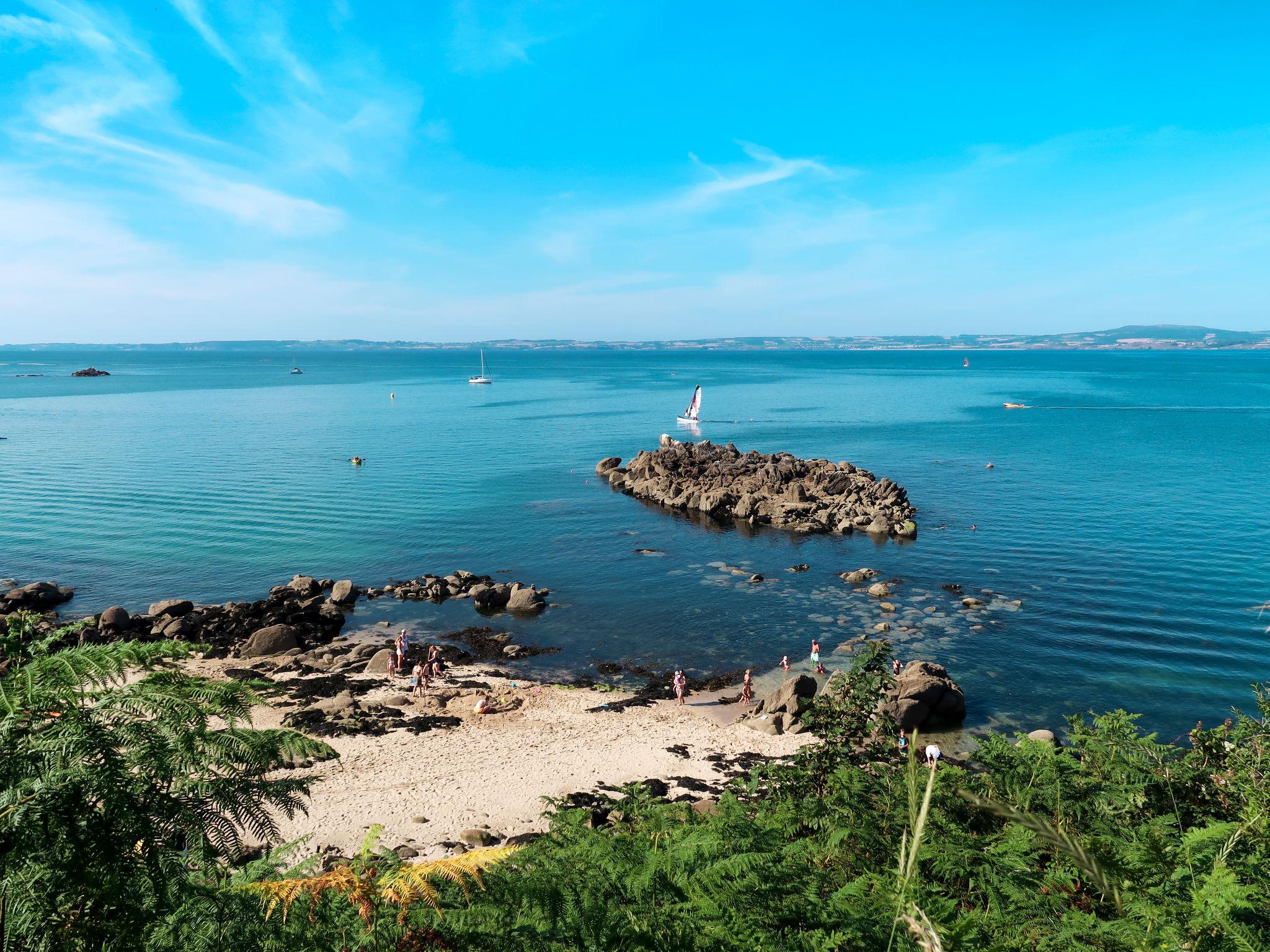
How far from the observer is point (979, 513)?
53.8 meters

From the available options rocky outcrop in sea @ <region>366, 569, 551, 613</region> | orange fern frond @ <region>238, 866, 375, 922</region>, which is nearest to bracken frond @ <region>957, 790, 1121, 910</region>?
orange fern frond @ <region>238, 866, 375, 922</region>

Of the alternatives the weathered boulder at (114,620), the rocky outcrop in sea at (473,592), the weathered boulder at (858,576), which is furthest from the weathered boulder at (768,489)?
the weathered boulder at (114,620)

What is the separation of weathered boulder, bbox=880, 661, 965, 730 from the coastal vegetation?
1293cm

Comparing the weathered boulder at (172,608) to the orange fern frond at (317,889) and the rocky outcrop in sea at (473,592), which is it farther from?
the orange fern frond at (317,889)

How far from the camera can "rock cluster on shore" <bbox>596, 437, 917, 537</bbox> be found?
171ft

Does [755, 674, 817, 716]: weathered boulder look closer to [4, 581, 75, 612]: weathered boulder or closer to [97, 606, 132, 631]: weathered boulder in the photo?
[97, 606, 132, 631]: weathered boulder

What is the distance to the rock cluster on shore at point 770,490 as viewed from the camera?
171 ft

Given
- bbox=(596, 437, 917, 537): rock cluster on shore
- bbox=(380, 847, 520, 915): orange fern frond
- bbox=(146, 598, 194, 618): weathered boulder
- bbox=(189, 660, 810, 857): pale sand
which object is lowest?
bbox=(189, 660, 810, 857): pale sand

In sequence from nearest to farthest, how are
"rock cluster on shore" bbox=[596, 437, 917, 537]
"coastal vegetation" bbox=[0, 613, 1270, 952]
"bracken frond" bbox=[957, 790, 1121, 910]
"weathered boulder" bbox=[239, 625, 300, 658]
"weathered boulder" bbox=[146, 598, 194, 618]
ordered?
"bracken frond" bbox=[957, 790, 1121, 910] < "coastal vegetation" bbox=[0, 613, 1270, 952] < "weathered boulder" bbox=[239, 625, 300, 658] < "weathered boulder" bbox=[146, 598, 194, 618] < "rock cluster on shore" bbox=[596, 437, 917, 537]

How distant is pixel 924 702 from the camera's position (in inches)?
997

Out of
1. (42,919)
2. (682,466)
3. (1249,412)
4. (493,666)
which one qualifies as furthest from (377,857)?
(1249,412)

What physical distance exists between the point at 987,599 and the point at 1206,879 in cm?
3233

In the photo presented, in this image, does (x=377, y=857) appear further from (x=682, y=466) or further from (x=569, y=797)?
(x=682, y=466)

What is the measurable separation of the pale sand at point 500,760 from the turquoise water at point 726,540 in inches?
198
